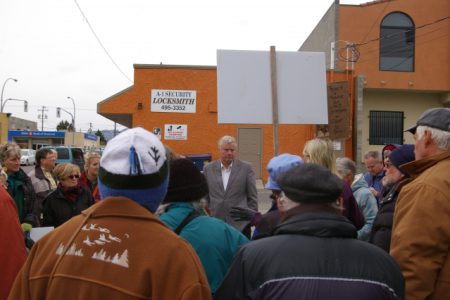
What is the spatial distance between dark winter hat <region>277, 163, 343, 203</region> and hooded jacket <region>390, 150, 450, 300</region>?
68 cm

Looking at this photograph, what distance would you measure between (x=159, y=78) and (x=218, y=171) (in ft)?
44.0

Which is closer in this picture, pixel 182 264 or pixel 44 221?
pixel 182 264

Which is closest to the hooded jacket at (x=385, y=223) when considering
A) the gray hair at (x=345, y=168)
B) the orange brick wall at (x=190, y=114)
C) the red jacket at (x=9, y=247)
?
the gray hair at (x=345, y=168)

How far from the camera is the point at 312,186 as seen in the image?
6.37 feet

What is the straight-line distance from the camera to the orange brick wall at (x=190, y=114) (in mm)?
18812

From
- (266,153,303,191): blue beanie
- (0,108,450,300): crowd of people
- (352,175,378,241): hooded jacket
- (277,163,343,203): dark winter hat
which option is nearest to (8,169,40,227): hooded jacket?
(0,108,450,300): crowd of people

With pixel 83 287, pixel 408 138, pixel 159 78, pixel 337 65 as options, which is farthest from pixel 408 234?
pixel 408 138

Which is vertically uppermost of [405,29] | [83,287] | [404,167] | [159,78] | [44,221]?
[405,29]

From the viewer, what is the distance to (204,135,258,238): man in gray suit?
19.6ft

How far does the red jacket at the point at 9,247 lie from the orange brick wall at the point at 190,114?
1605 cm

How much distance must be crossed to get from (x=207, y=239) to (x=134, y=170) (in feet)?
3.44

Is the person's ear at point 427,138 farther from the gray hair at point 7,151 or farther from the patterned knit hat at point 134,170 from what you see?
the gray hair at point 7,151

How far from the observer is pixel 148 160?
5.41 ft

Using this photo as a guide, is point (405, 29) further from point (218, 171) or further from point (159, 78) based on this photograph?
point (218, 171)
